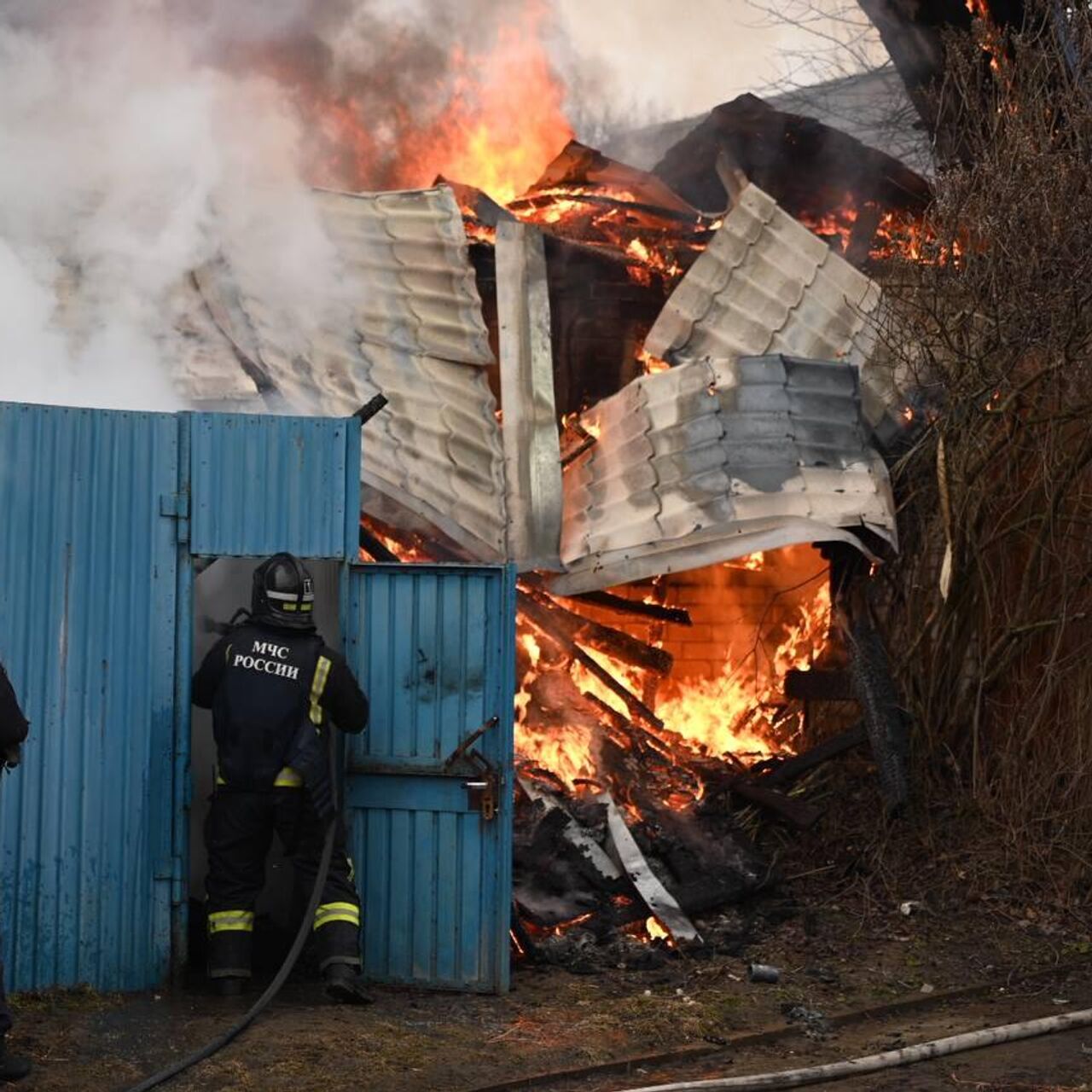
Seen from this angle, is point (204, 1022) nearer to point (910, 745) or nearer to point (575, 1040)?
point (575, 1040)

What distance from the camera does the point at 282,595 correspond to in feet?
22.3

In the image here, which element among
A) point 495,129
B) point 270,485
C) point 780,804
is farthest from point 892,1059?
point 495,129

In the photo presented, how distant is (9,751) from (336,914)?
173 cm

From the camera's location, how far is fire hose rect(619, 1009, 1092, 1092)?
5664 millimetres

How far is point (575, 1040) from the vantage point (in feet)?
21.0

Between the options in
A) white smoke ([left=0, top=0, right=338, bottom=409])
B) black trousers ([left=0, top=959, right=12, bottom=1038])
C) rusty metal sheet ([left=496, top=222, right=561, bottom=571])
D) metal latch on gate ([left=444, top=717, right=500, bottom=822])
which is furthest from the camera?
rusty metal sheet ([left=496, top=222, right=561, bottom=571])

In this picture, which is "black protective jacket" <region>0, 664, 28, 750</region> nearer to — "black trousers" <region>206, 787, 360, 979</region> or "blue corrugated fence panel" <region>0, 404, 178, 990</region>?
"blue corrugated fence panel" <region>0, 404, 178, 990</region>

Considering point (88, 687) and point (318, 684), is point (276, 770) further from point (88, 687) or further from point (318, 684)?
point (88, 687)

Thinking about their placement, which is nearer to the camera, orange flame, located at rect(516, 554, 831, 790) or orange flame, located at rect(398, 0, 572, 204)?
orange flame, located at rect(516, 554, 831, 790)

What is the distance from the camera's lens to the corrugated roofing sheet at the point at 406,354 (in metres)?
9.54

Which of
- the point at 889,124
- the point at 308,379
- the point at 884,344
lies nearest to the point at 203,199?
the point at 308,379

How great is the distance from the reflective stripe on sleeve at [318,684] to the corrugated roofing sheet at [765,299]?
4.45 m

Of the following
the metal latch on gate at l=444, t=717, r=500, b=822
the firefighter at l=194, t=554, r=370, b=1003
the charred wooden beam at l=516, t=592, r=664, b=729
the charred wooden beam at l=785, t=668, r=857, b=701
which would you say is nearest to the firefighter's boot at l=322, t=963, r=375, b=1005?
the firefighter at l=194, t=554, r=370, b=1003

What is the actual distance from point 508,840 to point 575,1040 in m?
1.02
